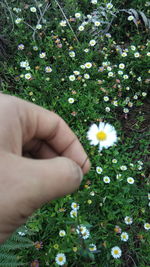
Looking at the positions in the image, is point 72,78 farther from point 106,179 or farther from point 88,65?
point 106,179

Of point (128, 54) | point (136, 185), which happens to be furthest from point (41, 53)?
point (136, 185)

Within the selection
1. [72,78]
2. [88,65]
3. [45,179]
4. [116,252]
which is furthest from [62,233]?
[88,65]

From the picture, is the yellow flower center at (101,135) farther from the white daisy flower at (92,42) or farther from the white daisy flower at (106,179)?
the white daisy flower at (92,42)

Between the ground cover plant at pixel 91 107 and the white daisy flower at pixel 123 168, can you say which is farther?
the white daisy flower at pixel 123 168

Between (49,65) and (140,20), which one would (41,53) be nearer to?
(49,65)

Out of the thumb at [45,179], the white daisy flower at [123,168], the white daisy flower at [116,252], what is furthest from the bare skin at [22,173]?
the white daisy flower at [123,168]

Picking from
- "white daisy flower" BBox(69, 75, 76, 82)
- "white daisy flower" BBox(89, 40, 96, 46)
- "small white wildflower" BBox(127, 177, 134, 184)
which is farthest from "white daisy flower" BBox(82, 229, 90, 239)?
"white daisy flower" BBox(89, 40, 96, 46)
